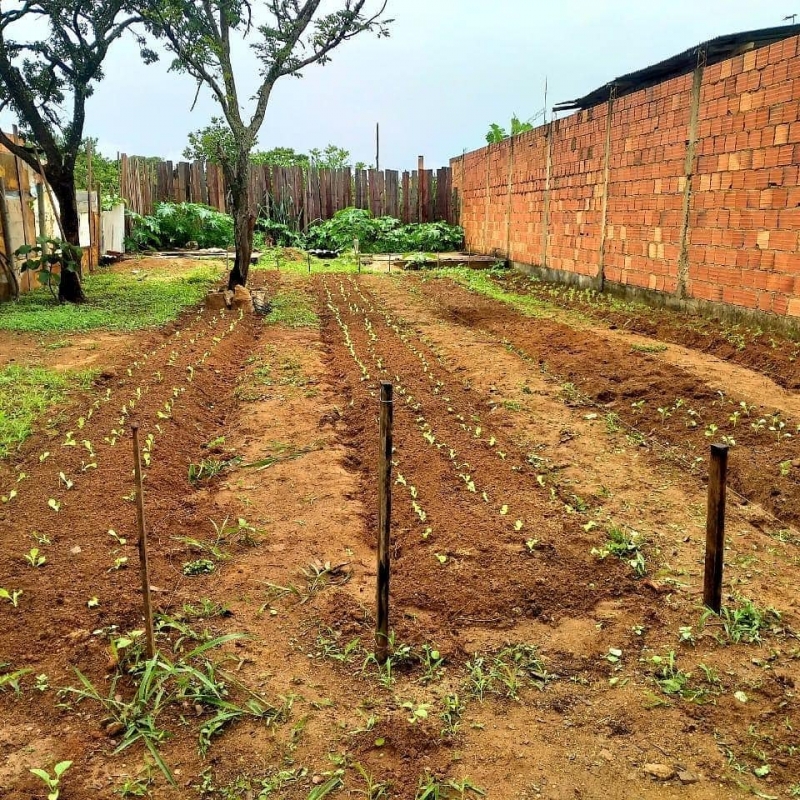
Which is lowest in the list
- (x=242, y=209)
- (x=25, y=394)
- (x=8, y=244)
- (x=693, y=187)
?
(x=25, y=394)

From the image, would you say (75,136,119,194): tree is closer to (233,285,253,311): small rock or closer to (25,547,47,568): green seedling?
(233,285,253,311): small rock

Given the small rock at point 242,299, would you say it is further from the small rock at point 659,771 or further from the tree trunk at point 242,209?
the small rock at point 659,771

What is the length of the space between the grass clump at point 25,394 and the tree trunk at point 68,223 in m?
4.62

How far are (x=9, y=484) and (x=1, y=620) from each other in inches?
67.0

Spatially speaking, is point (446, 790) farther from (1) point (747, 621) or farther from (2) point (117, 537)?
(2) point (117, 537)

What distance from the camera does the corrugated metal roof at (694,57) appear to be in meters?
9.91

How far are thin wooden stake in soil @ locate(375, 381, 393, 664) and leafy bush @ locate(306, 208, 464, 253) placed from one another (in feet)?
63.3

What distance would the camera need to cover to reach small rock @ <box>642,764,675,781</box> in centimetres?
234

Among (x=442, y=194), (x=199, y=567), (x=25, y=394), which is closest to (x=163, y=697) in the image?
(x=199, y=567)

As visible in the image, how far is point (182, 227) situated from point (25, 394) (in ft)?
51.6

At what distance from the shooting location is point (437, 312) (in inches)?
446

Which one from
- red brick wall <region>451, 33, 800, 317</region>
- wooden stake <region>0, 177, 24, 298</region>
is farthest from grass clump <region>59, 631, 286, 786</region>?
wooden stake <region>0, 177, 24, 298</region>

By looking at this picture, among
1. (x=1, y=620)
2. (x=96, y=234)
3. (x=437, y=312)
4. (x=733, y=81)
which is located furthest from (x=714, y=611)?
(x=96, y=234)

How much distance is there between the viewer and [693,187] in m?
9.48
